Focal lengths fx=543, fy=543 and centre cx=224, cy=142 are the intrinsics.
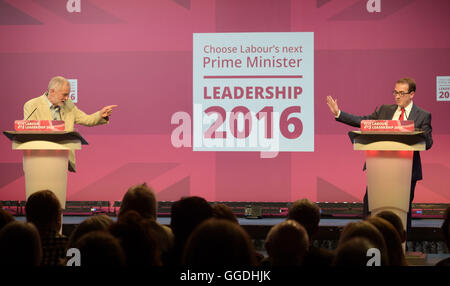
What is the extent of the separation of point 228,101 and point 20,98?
2678 millimetres

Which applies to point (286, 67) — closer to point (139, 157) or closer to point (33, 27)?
point (139, 157)

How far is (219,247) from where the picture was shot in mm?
1602

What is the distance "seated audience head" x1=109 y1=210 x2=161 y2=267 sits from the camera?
6.72 ft

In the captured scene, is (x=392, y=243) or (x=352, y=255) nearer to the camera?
(x=352, y=255)

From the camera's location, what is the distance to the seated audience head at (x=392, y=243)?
2365 millimetres

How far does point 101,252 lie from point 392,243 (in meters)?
1.32

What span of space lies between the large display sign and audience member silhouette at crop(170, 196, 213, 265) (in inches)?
157

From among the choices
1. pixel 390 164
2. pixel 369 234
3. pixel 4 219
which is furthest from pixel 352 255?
pixel 390 164

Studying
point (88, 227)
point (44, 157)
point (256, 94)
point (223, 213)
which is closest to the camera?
point (88, 227)

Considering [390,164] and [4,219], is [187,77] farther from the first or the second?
[4,219]

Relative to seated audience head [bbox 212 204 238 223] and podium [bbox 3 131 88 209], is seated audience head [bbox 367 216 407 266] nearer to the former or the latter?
seated audience head [bbox 212 204 238 223]

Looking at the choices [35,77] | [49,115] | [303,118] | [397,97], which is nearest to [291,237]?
[397,97]

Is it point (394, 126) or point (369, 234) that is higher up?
point (394, 126)

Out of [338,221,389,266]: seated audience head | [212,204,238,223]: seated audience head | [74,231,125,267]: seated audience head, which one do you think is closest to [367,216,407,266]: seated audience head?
[338,221,389,266]: seated audience head
